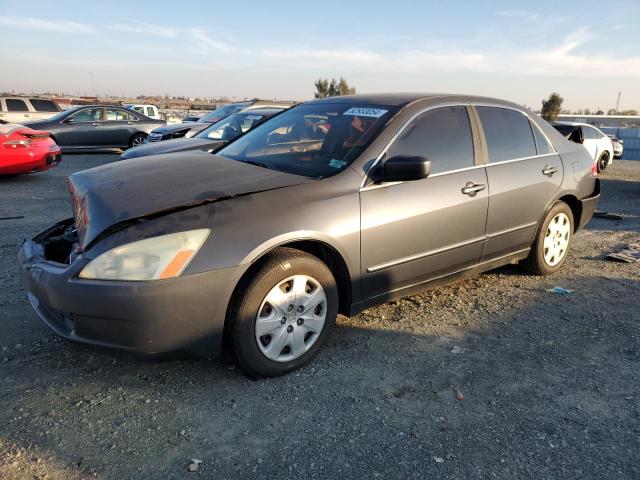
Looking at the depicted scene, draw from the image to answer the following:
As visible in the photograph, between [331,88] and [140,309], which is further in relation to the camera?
[331,88]

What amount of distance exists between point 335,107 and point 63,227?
7.30ft

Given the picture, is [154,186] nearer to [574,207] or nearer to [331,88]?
[574,207]

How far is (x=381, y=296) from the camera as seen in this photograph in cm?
335

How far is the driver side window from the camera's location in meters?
13.6

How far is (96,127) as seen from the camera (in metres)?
13.9

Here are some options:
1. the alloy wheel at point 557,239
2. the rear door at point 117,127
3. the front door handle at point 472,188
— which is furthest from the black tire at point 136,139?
the front door handle at point 472,188

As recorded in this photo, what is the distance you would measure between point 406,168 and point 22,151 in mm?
8158

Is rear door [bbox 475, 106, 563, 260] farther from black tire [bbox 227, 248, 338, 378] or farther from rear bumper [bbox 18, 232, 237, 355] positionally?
rear bumper [bbox 18, 232, 237, 355]

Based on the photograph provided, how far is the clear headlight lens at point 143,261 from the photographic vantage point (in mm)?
2447

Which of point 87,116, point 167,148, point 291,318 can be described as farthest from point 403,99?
point 87,116

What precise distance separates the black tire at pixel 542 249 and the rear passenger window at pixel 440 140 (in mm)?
1208

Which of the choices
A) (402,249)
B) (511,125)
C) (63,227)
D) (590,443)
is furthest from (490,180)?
(63,227)

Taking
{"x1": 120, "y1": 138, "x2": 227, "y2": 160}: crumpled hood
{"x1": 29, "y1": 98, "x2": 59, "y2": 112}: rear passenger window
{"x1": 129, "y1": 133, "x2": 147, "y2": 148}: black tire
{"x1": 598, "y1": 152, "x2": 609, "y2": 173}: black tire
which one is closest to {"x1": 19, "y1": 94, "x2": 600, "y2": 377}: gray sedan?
{"x1": 120, "y1": 138, "x2": 227, "y2": 160}: crumpled hood

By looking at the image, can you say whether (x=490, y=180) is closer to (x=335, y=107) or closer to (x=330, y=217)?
(x=335, y=107)
